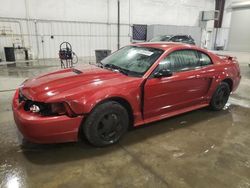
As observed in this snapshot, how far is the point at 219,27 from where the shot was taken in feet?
60.0

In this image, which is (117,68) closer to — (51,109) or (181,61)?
(181,61)

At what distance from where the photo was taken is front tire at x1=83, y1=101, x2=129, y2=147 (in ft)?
8.01

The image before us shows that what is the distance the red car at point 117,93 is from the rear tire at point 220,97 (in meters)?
0.04

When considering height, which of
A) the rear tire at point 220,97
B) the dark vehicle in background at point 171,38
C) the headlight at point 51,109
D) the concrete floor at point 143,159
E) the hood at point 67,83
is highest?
the dark vehicle in background at point 171,38

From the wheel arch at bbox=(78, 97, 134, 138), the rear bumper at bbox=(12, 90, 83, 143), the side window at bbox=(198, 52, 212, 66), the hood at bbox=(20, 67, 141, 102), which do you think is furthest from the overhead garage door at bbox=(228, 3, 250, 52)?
the rear bumper at bbox=(12, 90, 83, 143)

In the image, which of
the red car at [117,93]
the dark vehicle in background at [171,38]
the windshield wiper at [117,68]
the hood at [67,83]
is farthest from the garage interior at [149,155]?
the dark vehicle in background at [171,38]

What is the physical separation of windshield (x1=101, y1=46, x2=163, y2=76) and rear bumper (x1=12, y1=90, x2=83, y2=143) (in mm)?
1031

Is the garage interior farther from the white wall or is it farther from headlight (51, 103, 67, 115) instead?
the white wall

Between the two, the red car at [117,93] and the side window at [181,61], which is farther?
the side window at [181,61]

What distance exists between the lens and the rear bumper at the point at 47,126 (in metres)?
2.19

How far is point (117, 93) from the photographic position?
8.31 feet

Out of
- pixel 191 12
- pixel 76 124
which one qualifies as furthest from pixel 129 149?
pixel 191 12

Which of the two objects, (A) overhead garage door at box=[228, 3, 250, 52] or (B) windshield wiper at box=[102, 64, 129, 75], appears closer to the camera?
(B) windshield wiper at box=[102, 64, 129, 75]

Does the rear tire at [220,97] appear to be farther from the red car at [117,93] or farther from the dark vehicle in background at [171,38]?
the dark vehicle in background at [171,38]
